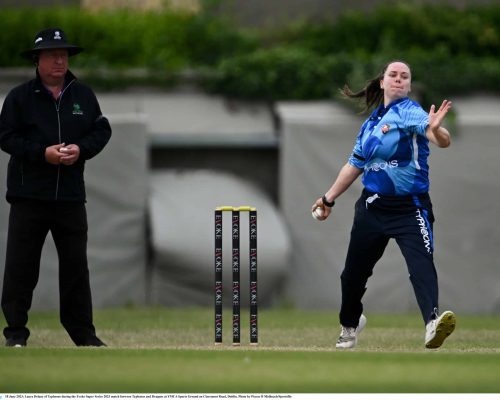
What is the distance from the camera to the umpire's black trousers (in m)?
9.84

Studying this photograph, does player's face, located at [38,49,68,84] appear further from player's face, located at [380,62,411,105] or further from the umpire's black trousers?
player's face, located at [380,62,411,105]

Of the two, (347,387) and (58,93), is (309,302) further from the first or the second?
(347,387)

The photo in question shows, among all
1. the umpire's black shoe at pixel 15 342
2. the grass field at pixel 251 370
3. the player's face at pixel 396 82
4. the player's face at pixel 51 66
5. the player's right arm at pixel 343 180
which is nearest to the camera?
the grass field at pixel 251 370

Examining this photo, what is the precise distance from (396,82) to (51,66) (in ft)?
8.38

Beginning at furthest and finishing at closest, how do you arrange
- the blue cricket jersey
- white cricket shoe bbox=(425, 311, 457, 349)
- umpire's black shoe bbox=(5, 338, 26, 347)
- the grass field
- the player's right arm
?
umpire's black shoe bbox=(5, 338, 26, 347) → the player's right arm → the blue cricket jersey → white cricket shoe bbox=(425, 311, 457, 349) → the grass field

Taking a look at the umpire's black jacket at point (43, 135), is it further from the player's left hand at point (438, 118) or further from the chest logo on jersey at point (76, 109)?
the player's left hand at point (438, 118)

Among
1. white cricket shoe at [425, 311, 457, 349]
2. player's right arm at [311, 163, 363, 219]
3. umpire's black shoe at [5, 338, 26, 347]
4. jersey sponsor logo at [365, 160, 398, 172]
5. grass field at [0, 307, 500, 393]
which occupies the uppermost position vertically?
jersey sponsor logo at [365, 160, 398, 172]

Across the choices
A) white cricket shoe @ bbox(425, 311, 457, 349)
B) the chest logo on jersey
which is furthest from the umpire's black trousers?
white cricket shoe @ bbox(425, 311, 457, 349)

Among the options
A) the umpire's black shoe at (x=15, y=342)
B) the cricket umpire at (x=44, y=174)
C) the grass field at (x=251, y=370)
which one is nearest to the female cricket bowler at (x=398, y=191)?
the grass field at (x=251, y=370)

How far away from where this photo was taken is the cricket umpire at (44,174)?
9797 millimetres

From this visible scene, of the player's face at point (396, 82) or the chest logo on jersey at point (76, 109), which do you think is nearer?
the player's face at point (396, 82)

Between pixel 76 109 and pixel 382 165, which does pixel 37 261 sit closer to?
pixel 76 109

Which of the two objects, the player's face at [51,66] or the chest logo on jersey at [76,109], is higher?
the player's face at [51,66]

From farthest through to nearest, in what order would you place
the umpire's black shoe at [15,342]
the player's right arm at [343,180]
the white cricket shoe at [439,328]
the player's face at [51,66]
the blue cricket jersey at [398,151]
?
the player's face at [51,66] < the umpire's black shoe at [15,342] < the player's right arm at [343,180] < the blue cricket jersey at [398,151] < the white cricket shoe at [439,328]
